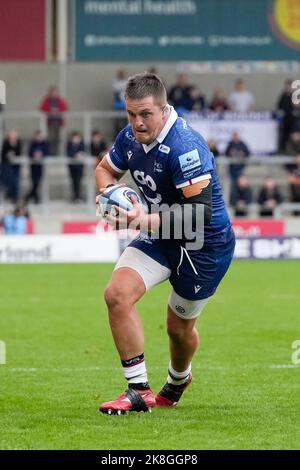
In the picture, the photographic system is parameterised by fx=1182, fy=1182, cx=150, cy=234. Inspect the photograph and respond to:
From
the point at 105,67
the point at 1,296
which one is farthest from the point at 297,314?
the point at 105,67

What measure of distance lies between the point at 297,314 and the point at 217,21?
45.3 feet

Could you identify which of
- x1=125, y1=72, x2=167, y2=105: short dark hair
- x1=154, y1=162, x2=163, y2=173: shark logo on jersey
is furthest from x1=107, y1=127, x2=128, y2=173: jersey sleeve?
x1=125, y1=72, x2=167, y2=105: short dark hair

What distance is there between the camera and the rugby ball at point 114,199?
774 centimetres

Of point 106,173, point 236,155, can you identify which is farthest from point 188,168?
point 236,155

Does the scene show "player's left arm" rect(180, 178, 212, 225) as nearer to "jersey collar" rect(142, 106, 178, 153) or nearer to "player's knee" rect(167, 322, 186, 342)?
"jersey collar" rect(142, 106, 178, 153)

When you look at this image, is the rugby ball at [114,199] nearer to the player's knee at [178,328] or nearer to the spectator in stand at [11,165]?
the player's knee at [178,328]

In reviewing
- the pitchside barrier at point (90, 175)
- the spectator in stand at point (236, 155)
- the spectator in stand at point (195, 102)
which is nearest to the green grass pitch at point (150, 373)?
the pitchside barrier at point (90, 175)

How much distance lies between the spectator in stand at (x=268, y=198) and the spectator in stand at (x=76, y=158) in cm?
413

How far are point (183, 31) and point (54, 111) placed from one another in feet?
11.7

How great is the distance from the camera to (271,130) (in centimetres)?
2819

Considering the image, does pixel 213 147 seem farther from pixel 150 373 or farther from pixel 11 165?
pixel 150 373

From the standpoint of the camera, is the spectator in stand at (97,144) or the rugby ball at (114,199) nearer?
the rugby ball at (114,199)
